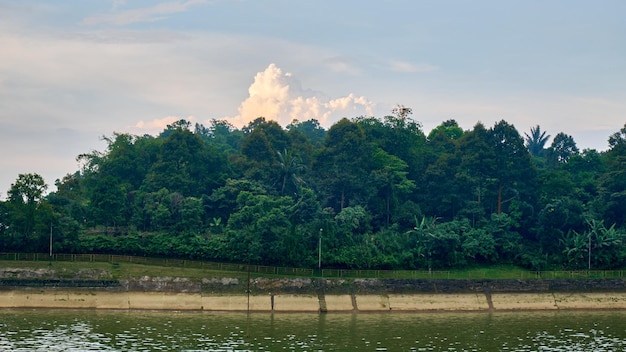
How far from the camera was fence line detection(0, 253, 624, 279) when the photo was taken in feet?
295

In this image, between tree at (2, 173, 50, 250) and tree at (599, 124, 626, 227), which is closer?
tree at (2, 173, 50, 250)

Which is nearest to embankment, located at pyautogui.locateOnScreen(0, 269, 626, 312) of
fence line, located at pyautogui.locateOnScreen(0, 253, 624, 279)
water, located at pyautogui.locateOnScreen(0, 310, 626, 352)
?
water, located at pyautogui.locateOnScreen(0, 310, 626, 352)

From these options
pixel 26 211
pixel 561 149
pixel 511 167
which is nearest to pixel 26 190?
pixel 26 211

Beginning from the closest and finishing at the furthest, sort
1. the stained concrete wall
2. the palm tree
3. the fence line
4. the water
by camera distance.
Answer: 1. the water
2. the stained concrete wall
3. the fence line
4. the palm tree

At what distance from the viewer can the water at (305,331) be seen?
60.1m

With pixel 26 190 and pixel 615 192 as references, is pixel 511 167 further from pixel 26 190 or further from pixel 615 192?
pixel 26 190

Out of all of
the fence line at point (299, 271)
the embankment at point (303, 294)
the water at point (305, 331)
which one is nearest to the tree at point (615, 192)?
the fence line at point (299, 271)

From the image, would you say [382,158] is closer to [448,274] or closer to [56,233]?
[448,274]

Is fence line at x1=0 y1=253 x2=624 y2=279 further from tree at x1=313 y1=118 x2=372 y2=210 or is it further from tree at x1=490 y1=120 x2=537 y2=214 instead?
tree at x1=313 y1=118 x2=372 y2=210

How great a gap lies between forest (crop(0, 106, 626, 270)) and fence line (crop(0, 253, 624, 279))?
194 cm

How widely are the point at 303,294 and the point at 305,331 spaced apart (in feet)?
56.6

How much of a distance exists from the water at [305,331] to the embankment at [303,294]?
290 centimetres

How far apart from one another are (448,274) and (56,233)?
4808 centimetres

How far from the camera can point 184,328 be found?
68625mm
